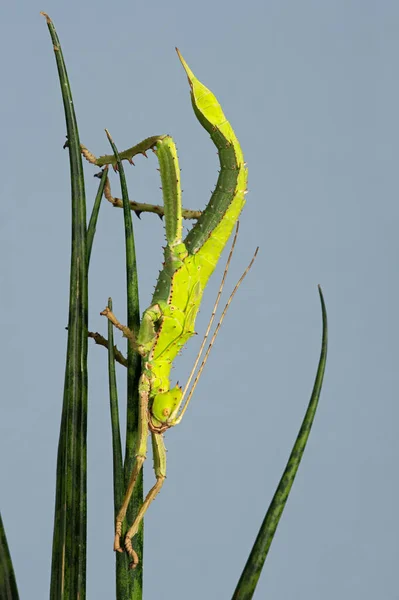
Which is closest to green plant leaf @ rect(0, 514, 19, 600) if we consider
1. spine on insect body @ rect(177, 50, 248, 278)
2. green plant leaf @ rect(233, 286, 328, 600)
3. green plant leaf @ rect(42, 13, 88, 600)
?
green plant leaf @ rect(42, 13, 88, 600)

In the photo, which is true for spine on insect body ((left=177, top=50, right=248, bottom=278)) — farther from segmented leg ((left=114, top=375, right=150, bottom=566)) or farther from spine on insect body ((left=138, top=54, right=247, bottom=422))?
segmented leg ((left=114, top=375, right=150, bottom=566))

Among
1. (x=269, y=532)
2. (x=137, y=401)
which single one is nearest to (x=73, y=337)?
(x=137, y=401)

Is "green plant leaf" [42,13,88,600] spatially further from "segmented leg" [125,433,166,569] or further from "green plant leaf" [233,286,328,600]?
"green plant leaf" [233,286,328,600]

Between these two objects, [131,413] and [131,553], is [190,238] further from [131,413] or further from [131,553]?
[131,553]

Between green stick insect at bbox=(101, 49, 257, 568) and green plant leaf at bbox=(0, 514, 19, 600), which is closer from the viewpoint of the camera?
green plant leaf at bbox=(0, 514, 19, 600)

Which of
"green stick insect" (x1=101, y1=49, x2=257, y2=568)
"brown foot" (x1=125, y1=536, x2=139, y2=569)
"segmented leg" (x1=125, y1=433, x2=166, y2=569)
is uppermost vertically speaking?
"green stick insect" (x1=101, y1=49, x2=257, y2=568)

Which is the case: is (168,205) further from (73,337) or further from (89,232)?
(73,337)

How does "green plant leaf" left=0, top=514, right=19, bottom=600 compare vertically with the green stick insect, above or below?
below

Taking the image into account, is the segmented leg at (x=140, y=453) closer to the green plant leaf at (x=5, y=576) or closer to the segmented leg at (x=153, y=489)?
the segmented leg at (x=153, y=489)
